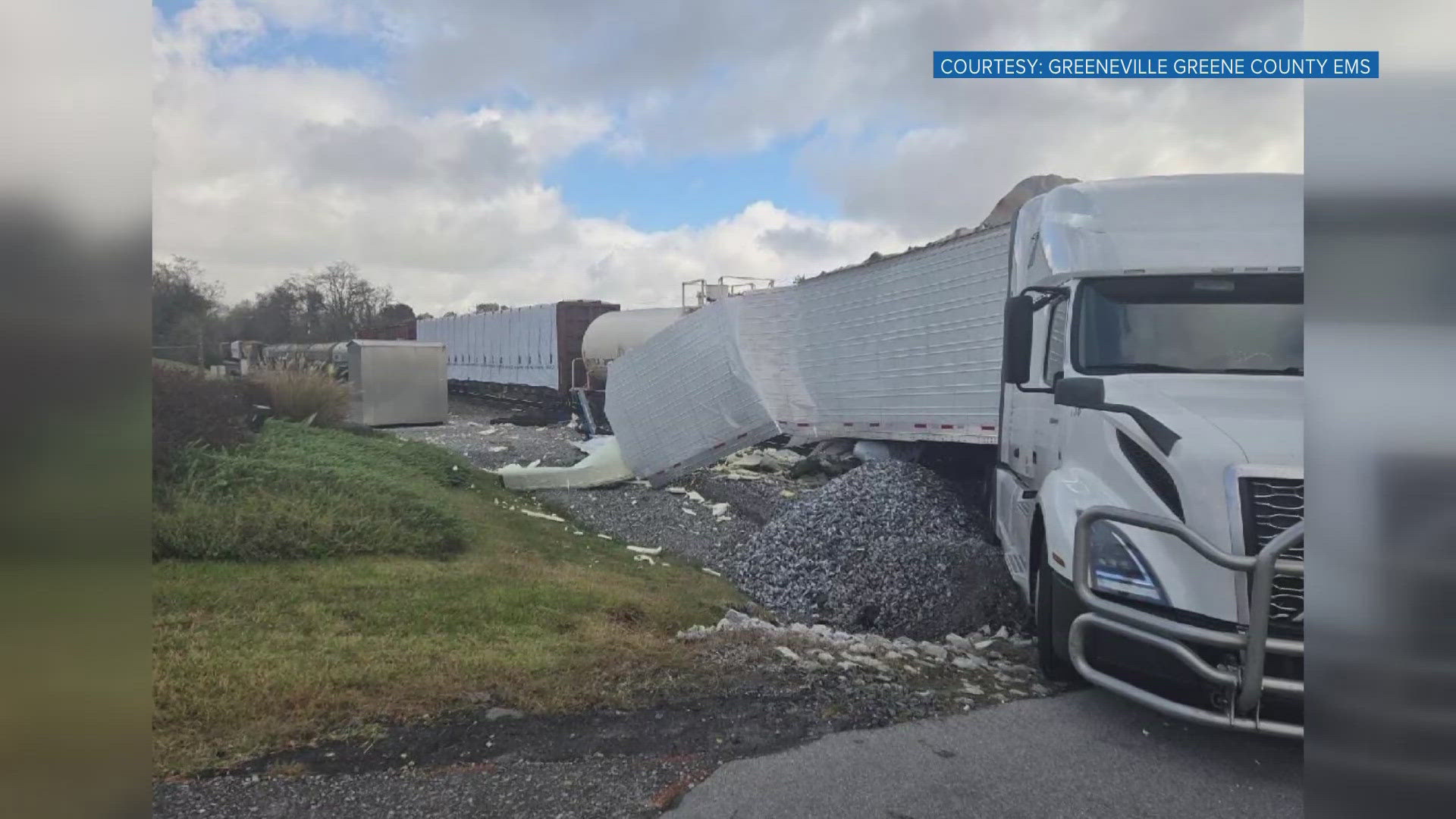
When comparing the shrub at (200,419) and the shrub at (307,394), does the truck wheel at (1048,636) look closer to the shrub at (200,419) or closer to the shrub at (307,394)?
the shrub at (200,419)

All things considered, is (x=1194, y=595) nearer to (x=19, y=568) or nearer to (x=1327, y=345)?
(x=1327, y=345)

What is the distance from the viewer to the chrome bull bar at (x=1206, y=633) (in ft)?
8.78

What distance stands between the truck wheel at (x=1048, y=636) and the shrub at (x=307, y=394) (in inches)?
438

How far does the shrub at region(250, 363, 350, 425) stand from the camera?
42.1 feet

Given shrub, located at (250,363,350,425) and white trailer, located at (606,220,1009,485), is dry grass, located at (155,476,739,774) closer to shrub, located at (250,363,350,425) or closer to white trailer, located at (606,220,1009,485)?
white trailer, located at (606,220,1009,485)

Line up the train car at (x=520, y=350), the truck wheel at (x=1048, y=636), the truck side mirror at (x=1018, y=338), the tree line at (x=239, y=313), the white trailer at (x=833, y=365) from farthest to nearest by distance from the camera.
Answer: the train car at (x=520, y=350)
the white trailer at (x=833, y=365)
the truck side mirror at (x=1018, y=338)
the truck wheel at (x=1048, y=636)
the tree line at (x=239, y=313)

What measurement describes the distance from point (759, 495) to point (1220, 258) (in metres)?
7.12

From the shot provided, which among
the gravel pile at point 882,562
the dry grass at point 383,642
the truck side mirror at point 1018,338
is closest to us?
the dry grass at point 383,642

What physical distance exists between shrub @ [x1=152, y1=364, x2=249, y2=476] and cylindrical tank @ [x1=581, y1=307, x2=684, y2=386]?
454 inches

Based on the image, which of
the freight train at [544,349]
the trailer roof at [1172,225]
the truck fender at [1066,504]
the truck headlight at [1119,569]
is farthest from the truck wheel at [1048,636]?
the freight train at [544,349]

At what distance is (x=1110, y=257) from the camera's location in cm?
493

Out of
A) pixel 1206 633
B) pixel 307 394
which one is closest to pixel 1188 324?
pixel 1206 633

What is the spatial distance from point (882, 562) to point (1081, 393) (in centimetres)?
286

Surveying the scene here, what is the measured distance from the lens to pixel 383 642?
4.81 meters
